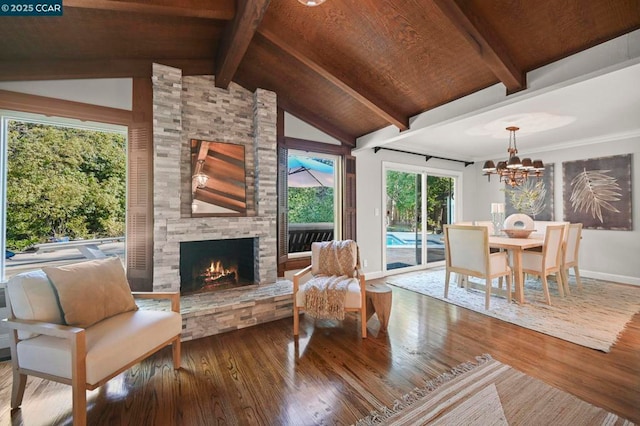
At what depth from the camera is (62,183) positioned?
2627 millimetres

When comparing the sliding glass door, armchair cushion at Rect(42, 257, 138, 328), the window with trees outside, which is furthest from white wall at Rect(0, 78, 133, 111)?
the sliding glass door

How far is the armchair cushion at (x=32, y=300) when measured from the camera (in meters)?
1.60

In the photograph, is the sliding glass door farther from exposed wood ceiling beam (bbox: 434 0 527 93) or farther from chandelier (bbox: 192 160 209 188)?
chandelier (bbox: 192 160 209 188)

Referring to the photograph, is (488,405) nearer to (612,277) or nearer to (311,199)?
(311,199)

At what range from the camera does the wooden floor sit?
5.28ft

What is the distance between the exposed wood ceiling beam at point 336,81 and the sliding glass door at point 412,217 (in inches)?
55.7

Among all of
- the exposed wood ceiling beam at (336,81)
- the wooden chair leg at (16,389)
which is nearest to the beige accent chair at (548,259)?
the exposed wood ceiling beam at (336,81)

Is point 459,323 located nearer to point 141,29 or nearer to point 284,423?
point 284,423

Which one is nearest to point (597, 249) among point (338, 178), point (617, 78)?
point (617, 78)

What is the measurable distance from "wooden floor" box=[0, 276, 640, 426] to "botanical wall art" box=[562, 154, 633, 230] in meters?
2.35

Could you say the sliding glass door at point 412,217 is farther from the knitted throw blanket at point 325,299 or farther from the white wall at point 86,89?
the white wall at point 86,89

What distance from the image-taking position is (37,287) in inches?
65.1

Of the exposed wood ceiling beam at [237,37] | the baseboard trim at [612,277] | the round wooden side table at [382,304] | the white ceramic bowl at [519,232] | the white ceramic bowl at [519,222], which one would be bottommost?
the baseboard trim at [612,277]

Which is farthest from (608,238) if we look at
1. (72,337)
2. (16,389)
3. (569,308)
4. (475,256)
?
(16,389)
